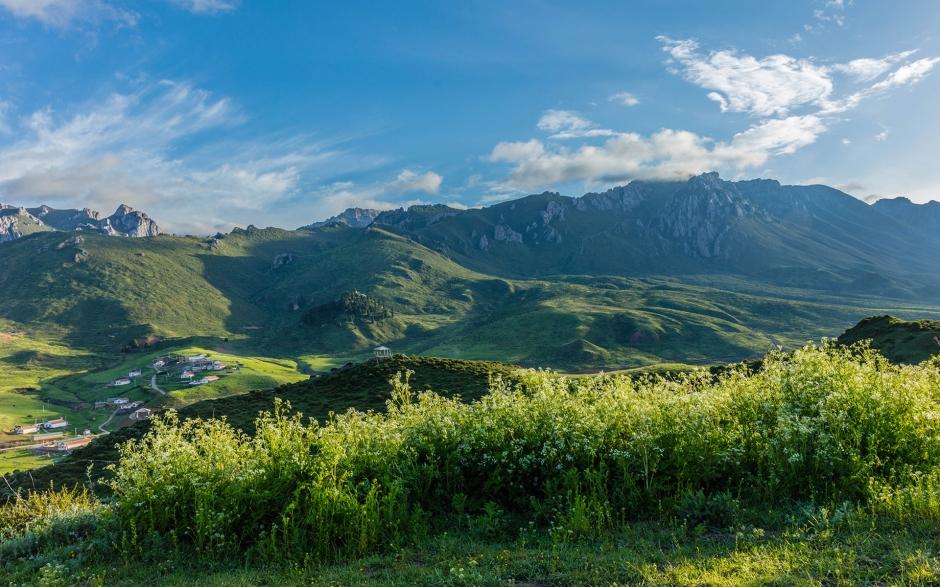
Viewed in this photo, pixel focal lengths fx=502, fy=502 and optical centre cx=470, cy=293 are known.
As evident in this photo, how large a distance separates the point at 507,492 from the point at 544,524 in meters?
1.20

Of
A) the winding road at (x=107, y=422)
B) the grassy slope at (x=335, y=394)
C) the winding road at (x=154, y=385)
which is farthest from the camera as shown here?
the winding road at (x=154, y=385)

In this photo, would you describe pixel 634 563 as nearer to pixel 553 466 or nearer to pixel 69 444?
pixel 553 466

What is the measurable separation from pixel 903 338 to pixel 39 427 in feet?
518

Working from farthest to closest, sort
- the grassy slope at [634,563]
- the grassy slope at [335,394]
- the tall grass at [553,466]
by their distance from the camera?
the grassy slope at [335,394]
the tall grass at [553,466]
the grassy slope at [634,563]

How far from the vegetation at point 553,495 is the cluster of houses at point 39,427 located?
139 metres

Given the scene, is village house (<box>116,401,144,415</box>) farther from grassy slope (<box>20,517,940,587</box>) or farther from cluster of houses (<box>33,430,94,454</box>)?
grassy slope (<box>20,517,940,587</box>)

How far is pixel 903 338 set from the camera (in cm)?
3938

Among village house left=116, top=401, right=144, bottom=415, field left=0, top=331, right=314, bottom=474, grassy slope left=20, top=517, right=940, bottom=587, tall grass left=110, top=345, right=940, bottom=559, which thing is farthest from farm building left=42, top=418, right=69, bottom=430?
grassy slope left=20, top=517, right=940, bottom=587

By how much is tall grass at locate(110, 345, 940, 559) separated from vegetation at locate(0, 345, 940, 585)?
0.14ft

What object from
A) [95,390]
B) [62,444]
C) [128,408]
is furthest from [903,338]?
[95,390]

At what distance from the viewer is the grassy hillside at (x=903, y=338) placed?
35.8 m

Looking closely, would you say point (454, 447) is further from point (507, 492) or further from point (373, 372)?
point (373, 372)

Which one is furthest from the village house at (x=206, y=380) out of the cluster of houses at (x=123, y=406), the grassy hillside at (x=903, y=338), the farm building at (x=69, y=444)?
the grassy hillside at (x=903, y=338)

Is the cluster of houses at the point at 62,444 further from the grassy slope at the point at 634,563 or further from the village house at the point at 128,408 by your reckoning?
the grassy slope at the point at 634,563
